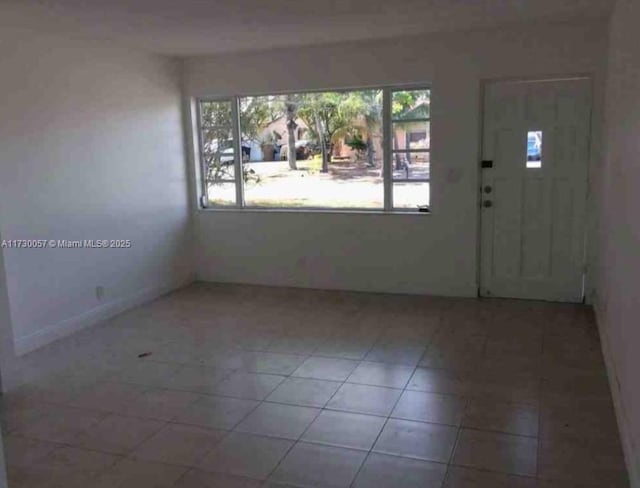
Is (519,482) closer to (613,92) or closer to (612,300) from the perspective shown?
(612,300)

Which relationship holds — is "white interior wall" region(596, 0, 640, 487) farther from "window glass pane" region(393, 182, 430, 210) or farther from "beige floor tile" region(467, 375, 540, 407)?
"window glass pane" region(393, 182, 430, 210)

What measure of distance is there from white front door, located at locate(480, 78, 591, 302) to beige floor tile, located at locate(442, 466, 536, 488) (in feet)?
9.67

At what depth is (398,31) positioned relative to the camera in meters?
4.88

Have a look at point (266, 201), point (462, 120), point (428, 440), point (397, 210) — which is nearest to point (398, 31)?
point (462, 120)

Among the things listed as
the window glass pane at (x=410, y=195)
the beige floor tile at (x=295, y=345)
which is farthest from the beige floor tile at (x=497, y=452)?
the window glass pane at (x=410, y=195)

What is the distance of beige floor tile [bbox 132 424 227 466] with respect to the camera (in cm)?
280

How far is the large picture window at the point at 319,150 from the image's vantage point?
546 cm

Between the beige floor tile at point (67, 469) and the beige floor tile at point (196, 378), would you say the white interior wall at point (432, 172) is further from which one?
the beige floor tile at point (67, 469)

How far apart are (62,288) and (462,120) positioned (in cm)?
364

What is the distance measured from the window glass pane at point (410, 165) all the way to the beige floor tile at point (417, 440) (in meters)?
2.90

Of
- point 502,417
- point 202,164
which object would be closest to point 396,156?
point 202,164

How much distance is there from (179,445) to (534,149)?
3799 mm

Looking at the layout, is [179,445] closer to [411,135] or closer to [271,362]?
[271,362]

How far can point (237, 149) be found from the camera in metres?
6.10
